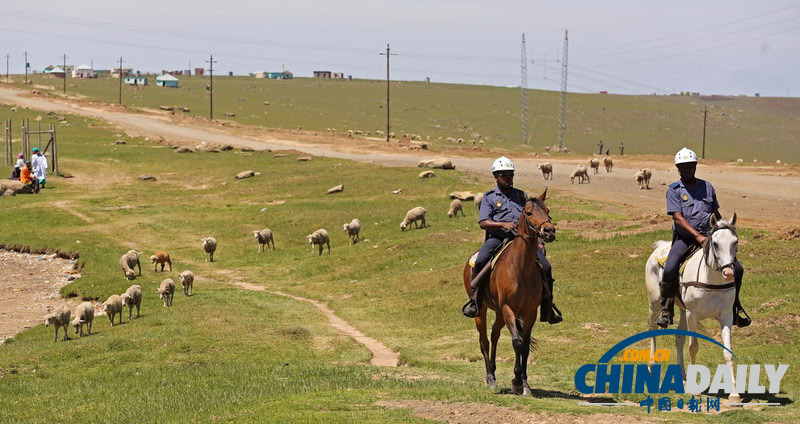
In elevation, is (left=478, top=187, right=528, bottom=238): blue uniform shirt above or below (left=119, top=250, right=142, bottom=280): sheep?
above

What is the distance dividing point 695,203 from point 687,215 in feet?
0.84

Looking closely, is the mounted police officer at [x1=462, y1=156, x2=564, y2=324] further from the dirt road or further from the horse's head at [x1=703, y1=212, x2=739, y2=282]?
the dirt road

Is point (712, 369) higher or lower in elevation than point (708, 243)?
lower

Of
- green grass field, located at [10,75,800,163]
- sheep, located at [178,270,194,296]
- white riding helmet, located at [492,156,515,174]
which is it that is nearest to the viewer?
white riding helmet, located at [492,156,515,174]

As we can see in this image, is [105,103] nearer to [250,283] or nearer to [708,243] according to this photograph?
[250,283]

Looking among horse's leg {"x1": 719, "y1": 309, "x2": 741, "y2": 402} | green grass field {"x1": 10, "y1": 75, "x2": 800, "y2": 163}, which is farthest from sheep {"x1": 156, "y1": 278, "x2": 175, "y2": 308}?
green grass field {"x1": 10, "y1": 75, "x2": 800, "y2": 163}

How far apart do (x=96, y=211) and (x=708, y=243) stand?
48.2 metres

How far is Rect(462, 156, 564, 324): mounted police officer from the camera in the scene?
58.0 ft

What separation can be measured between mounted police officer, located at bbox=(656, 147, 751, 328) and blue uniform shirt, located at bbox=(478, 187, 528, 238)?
8.74ft

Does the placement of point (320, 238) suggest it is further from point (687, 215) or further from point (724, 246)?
point (724, 246)

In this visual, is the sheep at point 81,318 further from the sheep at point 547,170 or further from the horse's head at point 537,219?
the sheep at point 547,170

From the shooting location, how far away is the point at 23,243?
4962cm


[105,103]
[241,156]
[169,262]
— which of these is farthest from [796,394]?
[105,103]

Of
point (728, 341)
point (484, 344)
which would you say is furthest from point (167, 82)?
point (728, 341)
